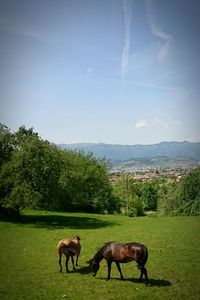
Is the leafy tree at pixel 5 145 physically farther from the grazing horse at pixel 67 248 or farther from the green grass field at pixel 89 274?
the grazing horse at pixel 67 248

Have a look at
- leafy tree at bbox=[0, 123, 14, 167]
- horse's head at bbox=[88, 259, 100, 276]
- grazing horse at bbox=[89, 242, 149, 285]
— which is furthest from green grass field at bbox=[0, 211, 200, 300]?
leafy tree at bbox=[0, 123, 14, 167]

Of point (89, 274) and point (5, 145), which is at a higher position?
point (5, 145)

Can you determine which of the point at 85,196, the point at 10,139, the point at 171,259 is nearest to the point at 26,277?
the point at 171,259

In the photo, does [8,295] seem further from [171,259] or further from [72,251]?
[171,259]

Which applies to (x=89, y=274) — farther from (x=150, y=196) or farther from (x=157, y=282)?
(x=150, y=196)

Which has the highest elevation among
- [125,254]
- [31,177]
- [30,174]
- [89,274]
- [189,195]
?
[30,174]

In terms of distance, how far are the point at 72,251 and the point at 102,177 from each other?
47.9m

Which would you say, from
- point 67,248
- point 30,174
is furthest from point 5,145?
point 67,248

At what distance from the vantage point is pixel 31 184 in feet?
114

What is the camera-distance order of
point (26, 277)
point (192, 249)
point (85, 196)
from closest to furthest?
1. point (26, 277)
2. point (192, 249)
3. point (85, 196)

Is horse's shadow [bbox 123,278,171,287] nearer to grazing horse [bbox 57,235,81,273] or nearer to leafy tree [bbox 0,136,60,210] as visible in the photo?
grazing horse [bbox 57,235,81,273]

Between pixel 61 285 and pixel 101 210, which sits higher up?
pixel 61 285

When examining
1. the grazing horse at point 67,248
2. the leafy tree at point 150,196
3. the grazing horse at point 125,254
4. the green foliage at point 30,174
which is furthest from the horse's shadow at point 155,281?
the leafy tree at point 150,196

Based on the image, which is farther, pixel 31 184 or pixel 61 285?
pixel 31 184
